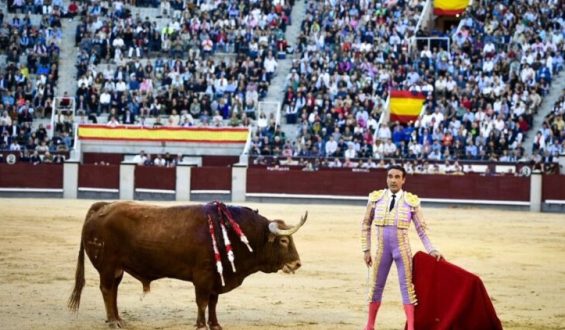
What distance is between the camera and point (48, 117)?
101ft

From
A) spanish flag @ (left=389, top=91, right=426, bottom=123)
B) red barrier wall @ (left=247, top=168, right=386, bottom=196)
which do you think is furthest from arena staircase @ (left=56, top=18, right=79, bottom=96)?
spanish flag @ (left=389, top=91, right=426, bottom=123)

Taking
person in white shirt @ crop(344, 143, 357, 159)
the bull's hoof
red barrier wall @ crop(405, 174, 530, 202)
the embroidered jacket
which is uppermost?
the embroidered jacket

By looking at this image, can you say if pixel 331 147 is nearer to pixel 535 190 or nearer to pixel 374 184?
pixel 374 184

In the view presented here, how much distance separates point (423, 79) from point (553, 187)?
547 centimetres

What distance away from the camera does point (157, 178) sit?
28.4 metres

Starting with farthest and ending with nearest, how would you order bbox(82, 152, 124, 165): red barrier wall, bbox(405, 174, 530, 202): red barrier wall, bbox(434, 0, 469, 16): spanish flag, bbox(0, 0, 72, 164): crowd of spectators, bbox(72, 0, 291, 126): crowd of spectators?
bbox(434, 0, 469, 16): spanish flag < bbox(72, 0, 291, 126): crowd of spectators < bbox(82, 152, 124, 165): red barrier wall < bbox(0, 0, 72, 164): crowd of spectators < bbox(405, 174, 530, 202): red barrier wall

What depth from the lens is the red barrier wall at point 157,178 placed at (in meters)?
28.3

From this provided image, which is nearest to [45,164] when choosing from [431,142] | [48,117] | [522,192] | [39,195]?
[39,195]

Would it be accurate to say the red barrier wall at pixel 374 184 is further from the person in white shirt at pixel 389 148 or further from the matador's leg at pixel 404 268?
the matador's leg at pixel 404 268

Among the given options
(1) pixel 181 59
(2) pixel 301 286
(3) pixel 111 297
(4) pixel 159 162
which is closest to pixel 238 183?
(4) pixel 159 162

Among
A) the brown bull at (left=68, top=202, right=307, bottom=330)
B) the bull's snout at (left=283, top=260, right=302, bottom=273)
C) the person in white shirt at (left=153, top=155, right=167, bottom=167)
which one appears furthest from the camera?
the person in white shirt at (left=153, top=155, right=167, bottom=167)

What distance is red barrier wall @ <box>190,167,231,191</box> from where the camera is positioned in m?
28.2

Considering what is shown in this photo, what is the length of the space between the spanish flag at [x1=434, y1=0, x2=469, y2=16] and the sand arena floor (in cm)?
1430

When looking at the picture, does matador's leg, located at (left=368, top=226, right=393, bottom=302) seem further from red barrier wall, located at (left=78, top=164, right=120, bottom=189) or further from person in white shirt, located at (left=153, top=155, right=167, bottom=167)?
person in white shirt, located at (left=153, top=155, right=167, bottom=167)
